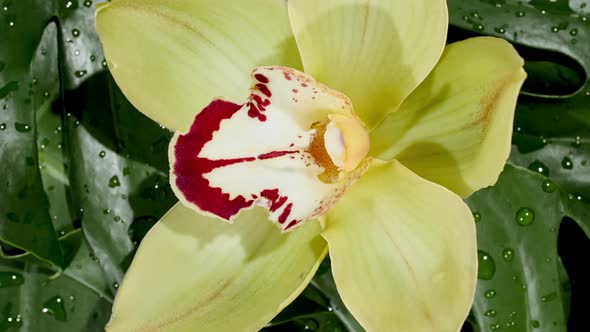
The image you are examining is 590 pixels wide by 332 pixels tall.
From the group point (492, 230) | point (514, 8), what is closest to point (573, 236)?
point (492, 230)

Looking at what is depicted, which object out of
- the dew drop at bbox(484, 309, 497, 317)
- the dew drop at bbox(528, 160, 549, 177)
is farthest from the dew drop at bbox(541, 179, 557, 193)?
the dew drop at bbox(484, 309, 497, 317)

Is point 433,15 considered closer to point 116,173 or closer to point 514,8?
point 514,8

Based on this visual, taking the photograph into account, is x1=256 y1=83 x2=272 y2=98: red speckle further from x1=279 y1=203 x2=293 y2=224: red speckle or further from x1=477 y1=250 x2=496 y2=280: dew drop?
x1=477 y1=250 x2=496 y2=280: dew drop

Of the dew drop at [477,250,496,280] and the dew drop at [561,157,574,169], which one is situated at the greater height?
the dew drop at [561,157,574,169]

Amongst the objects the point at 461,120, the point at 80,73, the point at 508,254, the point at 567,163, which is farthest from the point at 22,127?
the point at 567,163

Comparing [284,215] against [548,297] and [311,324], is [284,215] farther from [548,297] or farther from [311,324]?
[548,297]

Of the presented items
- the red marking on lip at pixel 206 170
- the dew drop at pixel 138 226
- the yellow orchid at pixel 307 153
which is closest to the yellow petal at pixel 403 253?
the yellow orchid at pixel 307 153

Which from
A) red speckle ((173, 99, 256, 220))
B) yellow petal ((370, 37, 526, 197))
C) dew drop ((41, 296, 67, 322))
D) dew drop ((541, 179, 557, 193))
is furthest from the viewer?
dew drop ((41, 296, 67, 322))
